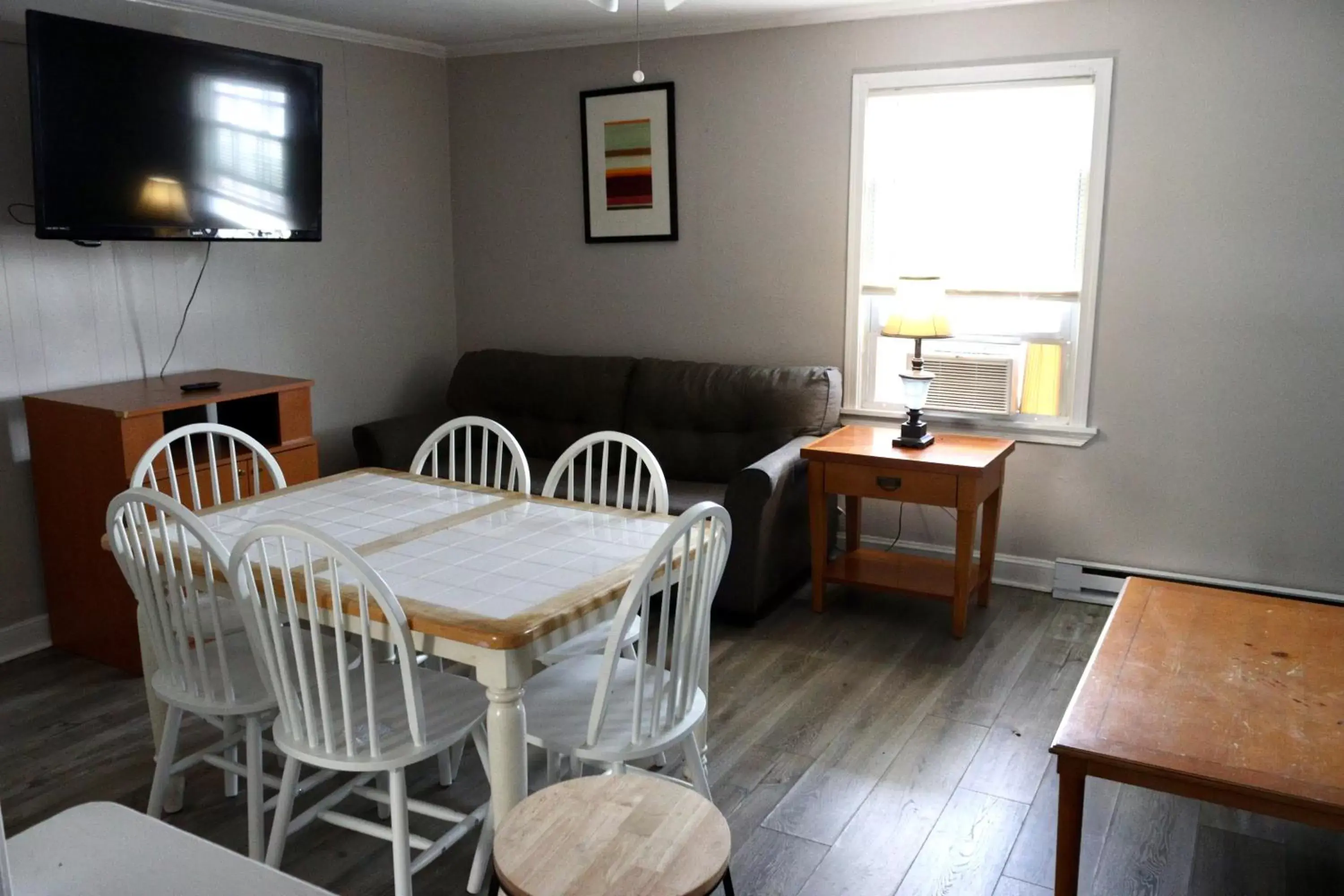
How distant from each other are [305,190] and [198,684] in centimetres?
229

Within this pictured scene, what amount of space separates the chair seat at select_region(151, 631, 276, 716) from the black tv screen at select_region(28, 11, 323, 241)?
5.38ft

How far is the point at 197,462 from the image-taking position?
352 cm

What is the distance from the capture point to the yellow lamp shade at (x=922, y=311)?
380 centimetres

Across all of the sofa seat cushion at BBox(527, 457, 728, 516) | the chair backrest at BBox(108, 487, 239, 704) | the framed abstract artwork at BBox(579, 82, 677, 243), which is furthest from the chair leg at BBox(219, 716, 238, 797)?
the framed abstract artwork at BBox(579, 82, 677, 243)

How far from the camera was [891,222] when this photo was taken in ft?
14.2

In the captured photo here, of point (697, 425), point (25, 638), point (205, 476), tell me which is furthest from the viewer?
point (697, 425)

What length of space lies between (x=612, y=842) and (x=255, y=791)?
43.2 inches

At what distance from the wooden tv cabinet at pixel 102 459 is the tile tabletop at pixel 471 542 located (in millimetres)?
654

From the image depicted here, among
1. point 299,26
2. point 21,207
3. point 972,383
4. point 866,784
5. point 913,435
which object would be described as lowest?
point 866,784

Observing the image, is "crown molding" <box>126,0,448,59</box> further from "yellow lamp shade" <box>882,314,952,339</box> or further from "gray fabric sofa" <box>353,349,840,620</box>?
"yellow lamp shade" <box>882,314,952,339</box>

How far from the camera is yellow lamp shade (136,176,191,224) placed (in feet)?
11.6

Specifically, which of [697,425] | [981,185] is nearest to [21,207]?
[697,425]

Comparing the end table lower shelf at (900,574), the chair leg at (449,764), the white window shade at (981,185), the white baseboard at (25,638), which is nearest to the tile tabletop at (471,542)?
the chair leg at (449,764)

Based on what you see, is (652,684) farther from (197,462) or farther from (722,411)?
(722,411)
